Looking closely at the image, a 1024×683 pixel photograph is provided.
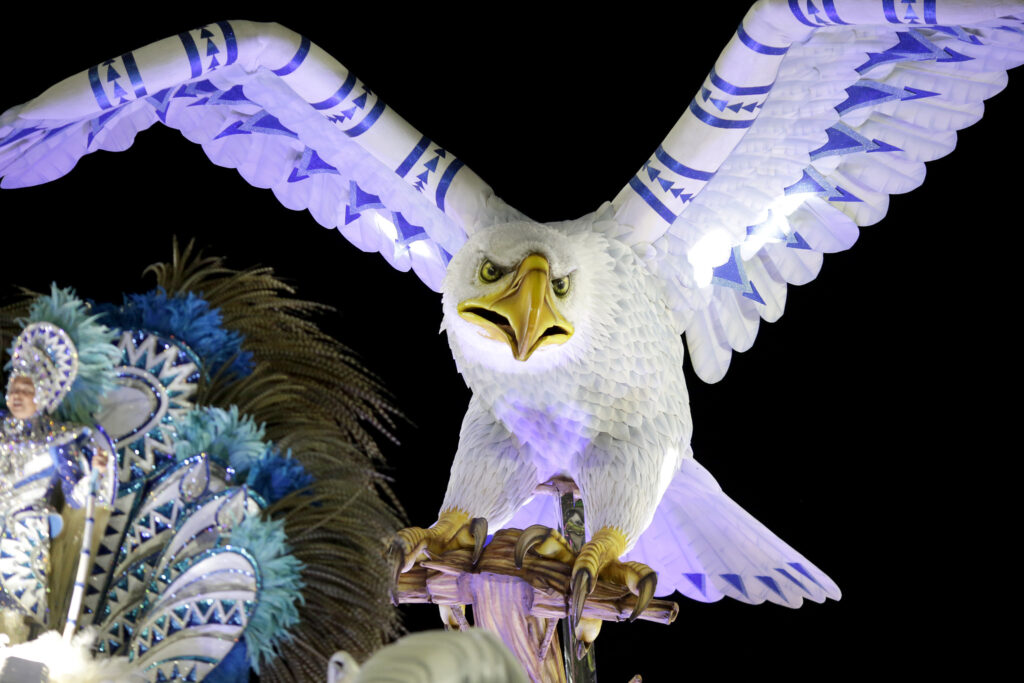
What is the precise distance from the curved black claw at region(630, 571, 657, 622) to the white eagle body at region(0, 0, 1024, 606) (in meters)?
0.12

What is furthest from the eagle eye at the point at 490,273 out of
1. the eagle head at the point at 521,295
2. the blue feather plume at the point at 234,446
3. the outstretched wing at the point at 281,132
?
the blue feather plume at the point at 234,446

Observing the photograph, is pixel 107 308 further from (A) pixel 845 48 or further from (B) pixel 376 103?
(A) pixel 845 48

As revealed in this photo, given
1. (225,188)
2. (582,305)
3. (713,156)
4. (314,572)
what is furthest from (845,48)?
(225,188)

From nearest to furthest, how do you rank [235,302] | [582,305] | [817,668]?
[582,305] < [235,302] < [817,668]

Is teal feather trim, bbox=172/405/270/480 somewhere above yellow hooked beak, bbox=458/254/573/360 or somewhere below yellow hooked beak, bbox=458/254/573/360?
below

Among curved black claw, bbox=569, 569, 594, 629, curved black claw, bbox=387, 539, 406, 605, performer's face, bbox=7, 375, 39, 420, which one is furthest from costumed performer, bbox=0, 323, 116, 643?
curved black claw, bbox=569, 569, 594, 629

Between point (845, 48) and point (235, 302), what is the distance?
1.07 meters

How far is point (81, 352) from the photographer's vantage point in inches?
76.3

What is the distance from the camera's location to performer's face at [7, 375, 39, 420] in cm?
192

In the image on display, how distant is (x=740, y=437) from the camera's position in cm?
248

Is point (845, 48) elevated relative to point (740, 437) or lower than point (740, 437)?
elevated

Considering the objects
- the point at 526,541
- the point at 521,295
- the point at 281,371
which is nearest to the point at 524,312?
the point at 521,295

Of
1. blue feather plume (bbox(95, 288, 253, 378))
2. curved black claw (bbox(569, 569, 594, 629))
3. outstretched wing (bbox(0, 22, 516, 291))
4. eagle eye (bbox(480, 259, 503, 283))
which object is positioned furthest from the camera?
blue feather plume (bbox(95, 288, 253, 378))

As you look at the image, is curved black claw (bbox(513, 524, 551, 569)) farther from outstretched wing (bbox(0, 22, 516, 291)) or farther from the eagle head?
outstretched wing (bbox(0, 22, 516, 291))
